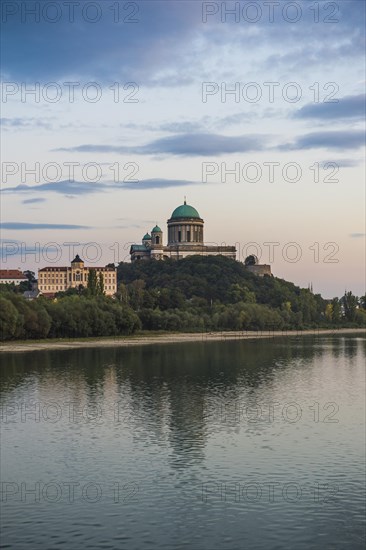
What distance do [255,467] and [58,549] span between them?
897 cm

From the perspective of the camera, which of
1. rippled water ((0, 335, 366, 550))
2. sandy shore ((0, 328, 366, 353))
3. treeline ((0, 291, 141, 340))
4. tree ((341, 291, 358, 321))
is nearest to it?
rippled water ((0, 335, 366, 550))

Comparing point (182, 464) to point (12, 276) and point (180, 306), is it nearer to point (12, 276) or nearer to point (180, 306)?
point (180, 306)

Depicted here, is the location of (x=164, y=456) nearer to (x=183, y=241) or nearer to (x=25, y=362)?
(x=25, y=362)

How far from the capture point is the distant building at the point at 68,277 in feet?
561

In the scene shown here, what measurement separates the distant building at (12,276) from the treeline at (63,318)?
288ft

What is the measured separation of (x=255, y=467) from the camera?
81.1 feet

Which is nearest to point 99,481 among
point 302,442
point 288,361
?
point 302,442

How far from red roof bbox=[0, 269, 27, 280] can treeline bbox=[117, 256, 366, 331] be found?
2466 cm

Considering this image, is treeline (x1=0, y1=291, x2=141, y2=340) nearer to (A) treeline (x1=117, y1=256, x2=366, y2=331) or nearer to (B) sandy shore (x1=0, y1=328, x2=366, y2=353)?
(B) sandy shore (x1=0, y1=328, x2=366, y2=353)

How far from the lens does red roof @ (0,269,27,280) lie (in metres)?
180

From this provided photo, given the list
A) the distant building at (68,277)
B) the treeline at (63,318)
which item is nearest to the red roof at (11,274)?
the distant building at (68,277)

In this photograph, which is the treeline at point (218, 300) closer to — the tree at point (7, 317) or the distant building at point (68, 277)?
the distant building at point (68, 277)

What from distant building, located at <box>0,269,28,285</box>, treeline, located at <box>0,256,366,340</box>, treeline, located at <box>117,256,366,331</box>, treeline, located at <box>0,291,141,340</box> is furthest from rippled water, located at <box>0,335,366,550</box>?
distant building, located at <box>0,269,28,285</box>

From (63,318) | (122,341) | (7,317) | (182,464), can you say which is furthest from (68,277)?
(182,464)
